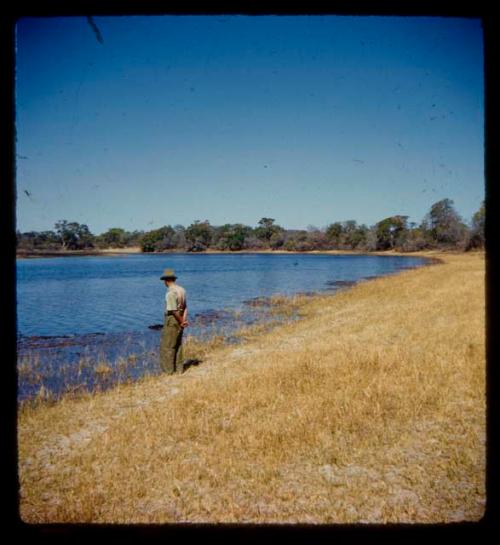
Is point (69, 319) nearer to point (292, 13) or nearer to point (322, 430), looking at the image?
point (322, 430)

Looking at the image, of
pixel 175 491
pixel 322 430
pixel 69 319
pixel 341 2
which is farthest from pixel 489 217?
pixel 69 319

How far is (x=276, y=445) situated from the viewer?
17.6 feet

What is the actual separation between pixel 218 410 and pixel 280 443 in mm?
1751

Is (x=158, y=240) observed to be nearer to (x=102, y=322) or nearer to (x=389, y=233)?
(x=389, y=233)

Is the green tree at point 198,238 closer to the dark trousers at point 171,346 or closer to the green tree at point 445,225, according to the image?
the green tree at point 445,225

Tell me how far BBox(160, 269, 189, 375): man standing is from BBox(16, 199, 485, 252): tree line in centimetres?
12609

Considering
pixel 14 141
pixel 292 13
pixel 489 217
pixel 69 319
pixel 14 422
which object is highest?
pixel 292 13

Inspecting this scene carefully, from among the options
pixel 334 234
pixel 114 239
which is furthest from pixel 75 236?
pixel 334 234

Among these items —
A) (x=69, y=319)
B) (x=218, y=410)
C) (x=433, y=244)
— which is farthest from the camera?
(x=433, y=244)

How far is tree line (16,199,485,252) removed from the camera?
133000 millimetres

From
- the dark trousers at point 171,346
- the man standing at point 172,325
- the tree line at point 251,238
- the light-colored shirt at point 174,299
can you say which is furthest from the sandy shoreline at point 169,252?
the light-colored shirt at point 174,299

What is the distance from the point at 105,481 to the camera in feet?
15.2

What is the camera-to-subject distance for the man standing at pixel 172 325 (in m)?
9.81

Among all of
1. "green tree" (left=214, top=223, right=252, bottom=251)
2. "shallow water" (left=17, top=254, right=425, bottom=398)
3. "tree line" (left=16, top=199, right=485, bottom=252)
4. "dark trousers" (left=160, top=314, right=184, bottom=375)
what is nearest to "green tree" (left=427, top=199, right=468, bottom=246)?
"tree line" (left=16, top=199, right=485, bottom=252)
